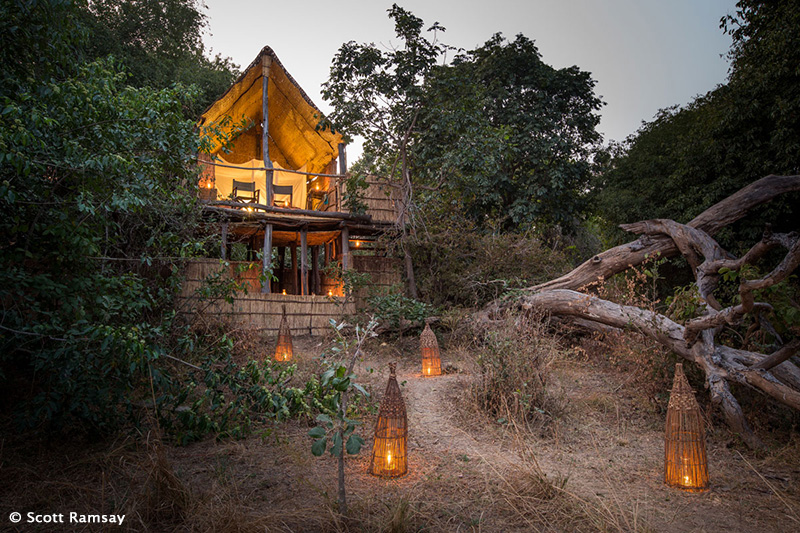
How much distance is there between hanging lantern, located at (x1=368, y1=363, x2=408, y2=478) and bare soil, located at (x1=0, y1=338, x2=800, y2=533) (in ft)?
0.36

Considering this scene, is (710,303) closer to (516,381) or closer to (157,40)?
(516,381)

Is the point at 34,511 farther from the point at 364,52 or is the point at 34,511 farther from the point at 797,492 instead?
the point at 364,52

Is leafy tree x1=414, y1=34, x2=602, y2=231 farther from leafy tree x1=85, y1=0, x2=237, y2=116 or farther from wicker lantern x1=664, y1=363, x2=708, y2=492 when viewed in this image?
wicker lantern x1=664, y1=363, x2=708, y2=492

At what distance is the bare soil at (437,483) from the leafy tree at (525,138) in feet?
22.8

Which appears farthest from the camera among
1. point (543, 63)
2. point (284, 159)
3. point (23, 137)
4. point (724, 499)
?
point (543, 63)

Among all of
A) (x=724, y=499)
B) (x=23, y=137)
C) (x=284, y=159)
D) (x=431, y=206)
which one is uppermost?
(x=284, y=159)

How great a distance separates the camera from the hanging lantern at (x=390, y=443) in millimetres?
3605

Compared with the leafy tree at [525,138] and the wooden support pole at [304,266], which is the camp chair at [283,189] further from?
the leafy tree at [525,138]

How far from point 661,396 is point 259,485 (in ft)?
14.3

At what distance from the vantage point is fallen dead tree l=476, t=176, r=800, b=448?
14.0ft

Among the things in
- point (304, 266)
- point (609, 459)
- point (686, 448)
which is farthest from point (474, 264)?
point (686, 448)

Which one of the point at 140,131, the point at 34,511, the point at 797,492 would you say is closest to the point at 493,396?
the point at 797,492

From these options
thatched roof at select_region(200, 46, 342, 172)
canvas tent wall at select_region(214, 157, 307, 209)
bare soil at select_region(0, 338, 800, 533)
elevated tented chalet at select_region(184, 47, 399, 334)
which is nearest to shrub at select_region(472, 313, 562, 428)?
bare soil at select_region(0, 338, 800, 533)

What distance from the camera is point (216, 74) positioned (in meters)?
14.6
